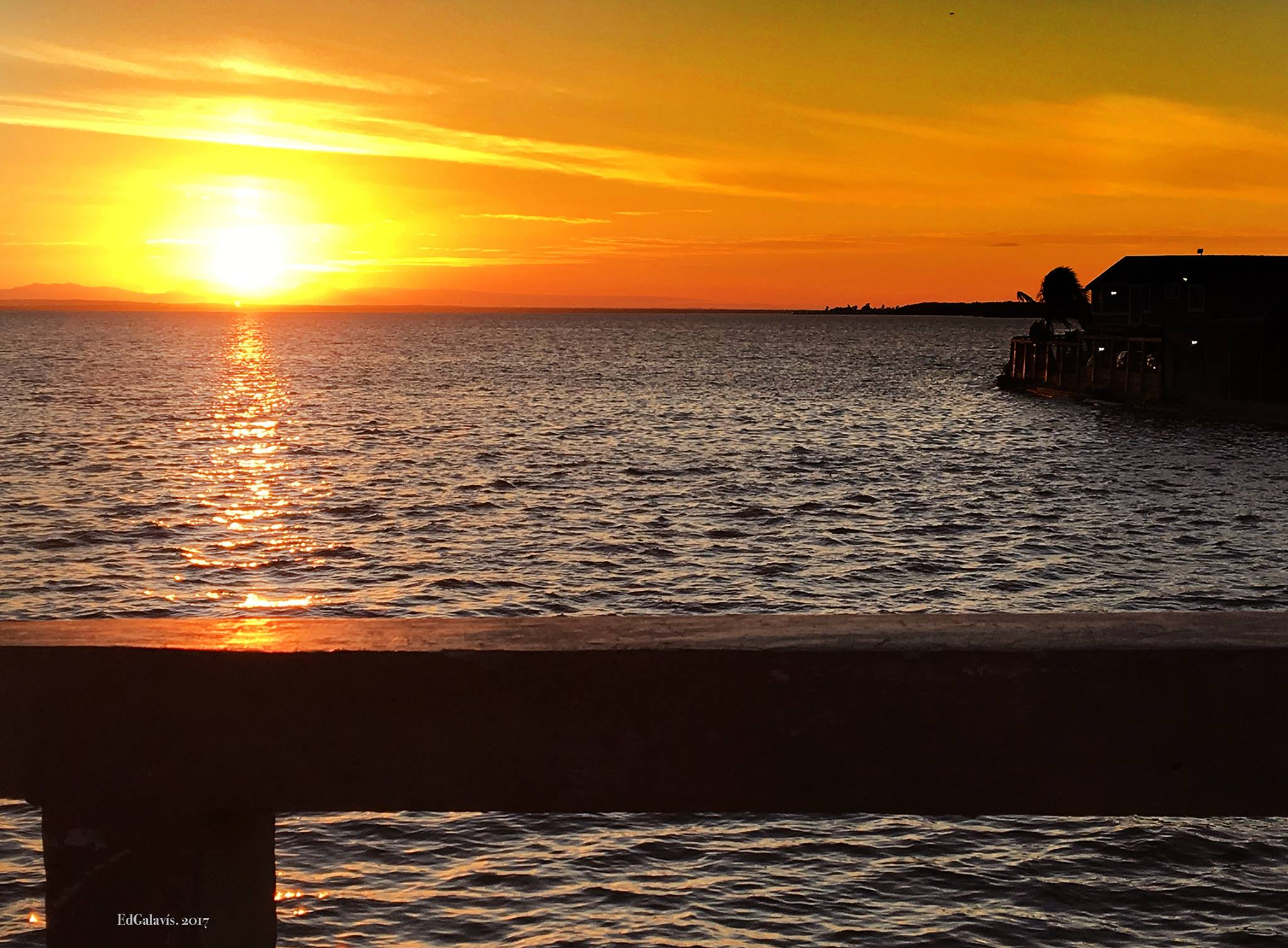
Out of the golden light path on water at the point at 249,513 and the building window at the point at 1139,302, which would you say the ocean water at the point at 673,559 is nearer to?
the golden light path on water at the point at 249,513

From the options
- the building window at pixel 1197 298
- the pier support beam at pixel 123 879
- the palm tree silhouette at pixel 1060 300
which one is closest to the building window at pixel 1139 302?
the building window at pixel 1197 298

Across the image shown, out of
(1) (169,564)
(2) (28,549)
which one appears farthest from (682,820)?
(2) (28,549)

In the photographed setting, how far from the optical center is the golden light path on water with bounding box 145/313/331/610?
23.0m

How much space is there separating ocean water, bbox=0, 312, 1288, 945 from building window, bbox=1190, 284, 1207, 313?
6.81 meters

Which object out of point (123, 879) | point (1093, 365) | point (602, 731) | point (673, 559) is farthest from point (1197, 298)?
point (123, 879)

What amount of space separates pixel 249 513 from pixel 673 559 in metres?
13.3

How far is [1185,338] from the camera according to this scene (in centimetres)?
6262

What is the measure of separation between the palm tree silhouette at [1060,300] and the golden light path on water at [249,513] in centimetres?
5238

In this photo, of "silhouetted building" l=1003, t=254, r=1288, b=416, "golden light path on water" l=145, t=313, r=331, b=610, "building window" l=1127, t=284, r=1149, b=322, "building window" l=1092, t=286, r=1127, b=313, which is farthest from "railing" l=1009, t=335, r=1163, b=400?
"golden light path on water" l=145, t=313, r=331, b=610

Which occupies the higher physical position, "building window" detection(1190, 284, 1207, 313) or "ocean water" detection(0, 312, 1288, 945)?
"building window" detection(1190, 284, 1207, 313)

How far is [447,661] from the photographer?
2.54m

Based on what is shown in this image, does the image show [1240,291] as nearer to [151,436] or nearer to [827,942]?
[151,436]

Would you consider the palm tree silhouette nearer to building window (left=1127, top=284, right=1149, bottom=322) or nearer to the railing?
the railing

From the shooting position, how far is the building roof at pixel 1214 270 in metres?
69.6
